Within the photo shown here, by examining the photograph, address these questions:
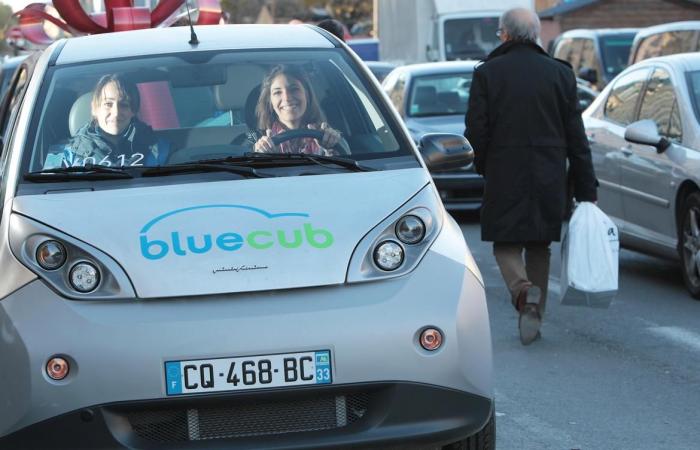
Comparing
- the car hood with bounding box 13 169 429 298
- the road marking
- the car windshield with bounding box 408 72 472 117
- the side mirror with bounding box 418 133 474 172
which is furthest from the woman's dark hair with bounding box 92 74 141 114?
the car windshield with bounding box 408 72 472 117

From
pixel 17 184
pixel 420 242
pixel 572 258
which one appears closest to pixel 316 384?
pixel 420 242

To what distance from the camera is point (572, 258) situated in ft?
25.2

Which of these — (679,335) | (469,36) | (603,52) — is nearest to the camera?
(679,335)

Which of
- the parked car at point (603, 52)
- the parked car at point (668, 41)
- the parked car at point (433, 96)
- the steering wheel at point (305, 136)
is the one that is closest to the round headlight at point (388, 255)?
the steering wheel at point (305, 136)

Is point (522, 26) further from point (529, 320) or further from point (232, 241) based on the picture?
point (232, 241)

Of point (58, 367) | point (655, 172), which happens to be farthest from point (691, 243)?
point (58, 367)

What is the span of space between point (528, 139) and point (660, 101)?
2620 mm

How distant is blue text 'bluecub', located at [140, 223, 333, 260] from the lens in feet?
15.3

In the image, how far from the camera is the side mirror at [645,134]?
31.7 ft

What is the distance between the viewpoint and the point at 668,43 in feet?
60.1

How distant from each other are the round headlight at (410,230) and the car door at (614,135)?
228 inches

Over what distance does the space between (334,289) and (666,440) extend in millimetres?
1960

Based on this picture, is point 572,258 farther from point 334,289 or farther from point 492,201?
point 334,289

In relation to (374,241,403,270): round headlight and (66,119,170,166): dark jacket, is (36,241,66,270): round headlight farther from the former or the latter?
(374,241,403,270): round headlight
